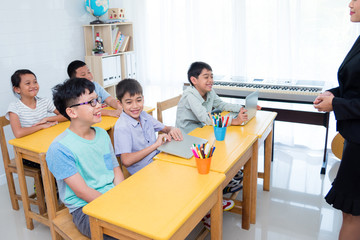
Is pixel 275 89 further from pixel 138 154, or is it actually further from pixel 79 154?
pixel 79 154

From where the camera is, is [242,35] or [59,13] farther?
[242,35]

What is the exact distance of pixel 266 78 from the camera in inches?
153

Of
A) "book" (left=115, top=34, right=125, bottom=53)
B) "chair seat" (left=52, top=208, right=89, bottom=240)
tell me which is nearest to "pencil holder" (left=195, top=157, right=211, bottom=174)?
"chair seat" (left=52, top=208, right=89, bottom=240)

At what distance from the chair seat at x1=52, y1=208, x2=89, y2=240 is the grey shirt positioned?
1148 millimetres

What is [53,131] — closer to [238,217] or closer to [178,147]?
[178,147]

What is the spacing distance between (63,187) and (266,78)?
9.30 feet

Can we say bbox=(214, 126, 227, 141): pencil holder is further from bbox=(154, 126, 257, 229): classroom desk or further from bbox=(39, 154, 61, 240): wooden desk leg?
bbox=(39, 154, 61, 240): wooden desk leg

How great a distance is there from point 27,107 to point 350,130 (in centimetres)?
223

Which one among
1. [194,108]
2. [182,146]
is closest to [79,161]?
[182,146]

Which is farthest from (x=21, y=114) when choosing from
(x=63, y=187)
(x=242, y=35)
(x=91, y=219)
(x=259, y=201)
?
(x=242, y=35)

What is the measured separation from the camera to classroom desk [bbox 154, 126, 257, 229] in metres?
1.72

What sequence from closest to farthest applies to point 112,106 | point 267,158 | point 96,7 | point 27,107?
point 27,107 → point 267,158 → point 112,106 → point 96,7

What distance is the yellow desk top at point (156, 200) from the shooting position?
119 centimetres

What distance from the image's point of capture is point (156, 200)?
1.35m
